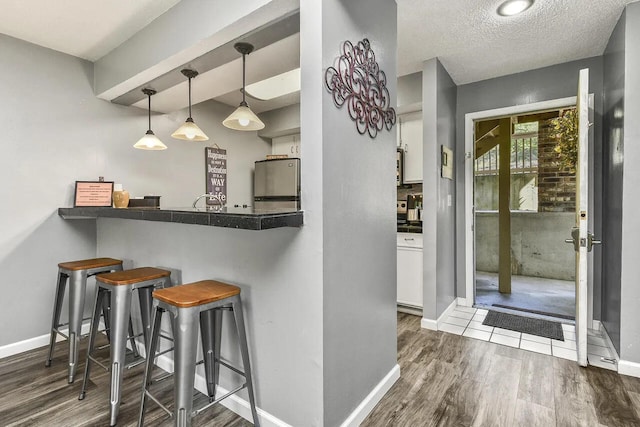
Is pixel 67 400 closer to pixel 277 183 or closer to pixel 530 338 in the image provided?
pixel 277 183

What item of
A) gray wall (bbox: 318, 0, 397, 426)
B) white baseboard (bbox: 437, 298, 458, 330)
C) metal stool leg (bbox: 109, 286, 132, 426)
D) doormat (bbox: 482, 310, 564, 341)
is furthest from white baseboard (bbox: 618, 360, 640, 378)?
metal stool leg (bbox: 109, 286, 132, 426)

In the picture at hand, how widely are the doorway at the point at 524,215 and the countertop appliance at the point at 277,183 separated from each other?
2.29 meters

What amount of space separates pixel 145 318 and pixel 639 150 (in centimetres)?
344

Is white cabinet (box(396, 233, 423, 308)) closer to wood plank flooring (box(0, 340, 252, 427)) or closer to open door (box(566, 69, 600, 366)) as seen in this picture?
open door (box(566, 69, 600, 366))

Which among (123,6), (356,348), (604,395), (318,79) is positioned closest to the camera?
(318,79)

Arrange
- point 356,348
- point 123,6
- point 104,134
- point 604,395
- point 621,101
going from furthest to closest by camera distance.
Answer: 1. point 104,134
2. point 621,101
3. point 123,6
4. point 604,395
5. point 356,348

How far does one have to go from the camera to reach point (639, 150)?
81.6 inches

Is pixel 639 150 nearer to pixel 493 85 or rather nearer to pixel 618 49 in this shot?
pixel 618 49

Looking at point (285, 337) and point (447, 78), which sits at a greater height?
point (447, 78)

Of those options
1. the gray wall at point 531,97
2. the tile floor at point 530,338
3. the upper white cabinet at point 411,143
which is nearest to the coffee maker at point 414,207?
the upper white cabinet at point 411,143

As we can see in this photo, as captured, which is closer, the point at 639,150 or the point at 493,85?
the point at 639,150

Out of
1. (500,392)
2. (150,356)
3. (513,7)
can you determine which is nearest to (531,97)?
(513,7)

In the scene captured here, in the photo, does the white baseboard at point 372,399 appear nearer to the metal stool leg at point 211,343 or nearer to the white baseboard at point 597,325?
the metal stool leg at point 211,343

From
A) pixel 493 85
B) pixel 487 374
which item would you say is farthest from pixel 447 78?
pixel 487 374
